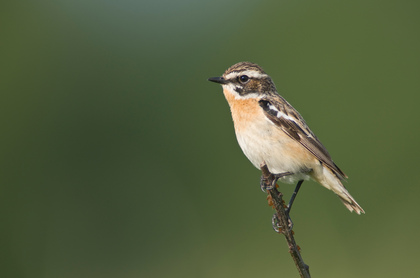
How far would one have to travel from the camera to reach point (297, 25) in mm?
10695

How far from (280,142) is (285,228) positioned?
165cm

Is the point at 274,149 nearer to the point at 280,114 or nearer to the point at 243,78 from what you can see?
the point at 280,114

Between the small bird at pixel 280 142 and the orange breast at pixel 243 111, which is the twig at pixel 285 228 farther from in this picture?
the orange breast at pixel 243 111

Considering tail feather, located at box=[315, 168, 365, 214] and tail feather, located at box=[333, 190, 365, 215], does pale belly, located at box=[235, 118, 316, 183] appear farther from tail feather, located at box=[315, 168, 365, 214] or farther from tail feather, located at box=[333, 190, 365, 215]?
tail feather, located at box=[333, 190, 365, 215]

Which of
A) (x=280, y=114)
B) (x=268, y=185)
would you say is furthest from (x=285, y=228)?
(x=280, y=114)

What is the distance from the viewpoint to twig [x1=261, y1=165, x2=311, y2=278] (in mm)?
4344

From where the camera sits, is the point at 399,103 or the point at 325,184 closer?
the point at 325,184

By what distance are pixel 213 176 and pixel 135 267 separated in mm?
2292

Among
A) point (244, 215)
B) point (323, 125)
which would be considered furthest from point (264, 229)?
point (323, 125)

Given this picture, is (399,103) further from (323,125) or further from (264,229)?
(264,229)

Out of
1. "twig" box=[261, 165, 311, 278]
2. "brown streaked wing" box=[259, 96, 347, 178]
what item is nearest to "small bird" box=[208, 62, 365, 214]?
"brown streaked wing" box=[259, 96, 347, 178]

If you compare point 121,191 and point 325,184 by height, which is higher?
point 121,191

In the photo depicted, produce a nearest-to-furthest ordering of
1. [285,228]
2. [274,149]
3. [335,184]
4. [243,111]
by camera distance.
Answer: [285,228] < [274,149] < [335,184] < [243,111]

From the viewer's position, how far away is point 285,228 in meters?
4.61
